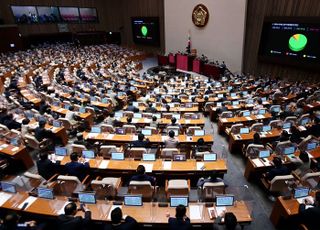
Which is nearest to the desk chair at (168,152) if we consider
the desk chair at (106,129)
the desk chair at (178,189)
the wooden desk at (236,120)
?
the desk chair at (178,189)

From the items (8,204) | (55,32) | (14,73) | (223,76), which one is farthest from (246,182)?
(55,32)

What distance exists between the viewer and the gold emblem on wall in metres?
24.1

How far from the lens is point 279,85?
1659 centimetres

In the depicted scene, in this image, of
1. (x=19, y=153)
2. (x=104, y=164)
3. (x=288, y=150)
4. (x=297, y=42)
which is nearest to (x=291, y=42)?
(x=297, y=42)

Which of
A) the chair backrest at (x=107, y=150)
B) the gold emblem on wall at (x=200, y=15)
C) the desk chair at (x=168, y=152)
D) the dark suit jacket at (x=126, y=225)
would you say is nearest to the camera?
the dark suit jacket at (x=126, y=225)

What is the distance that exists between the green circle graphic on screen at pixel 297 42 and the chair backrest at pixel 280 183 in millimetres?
14530

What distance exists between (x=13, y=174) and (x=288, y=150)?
31.0 feet

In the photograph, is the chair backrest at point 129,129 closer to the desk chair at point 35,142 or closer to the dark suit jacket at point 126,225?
the desk chair at point 35,142

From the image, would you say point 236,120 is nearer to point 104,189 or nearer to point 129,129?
point 129,129

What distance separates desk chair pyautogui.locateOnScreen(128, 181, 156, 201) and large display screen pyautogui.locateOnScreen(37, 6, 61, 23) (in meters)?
33.7

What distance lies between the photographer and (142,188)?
19.8 ft

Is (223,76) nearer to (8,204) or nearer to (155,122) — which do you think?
(155,122)

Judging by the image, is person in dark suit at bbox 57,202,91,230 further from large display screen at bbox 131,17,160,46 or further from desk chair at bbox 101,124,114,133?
large display screen at bbox 131,17,160,46

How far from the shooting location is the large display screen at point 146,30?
3108 centimetres
